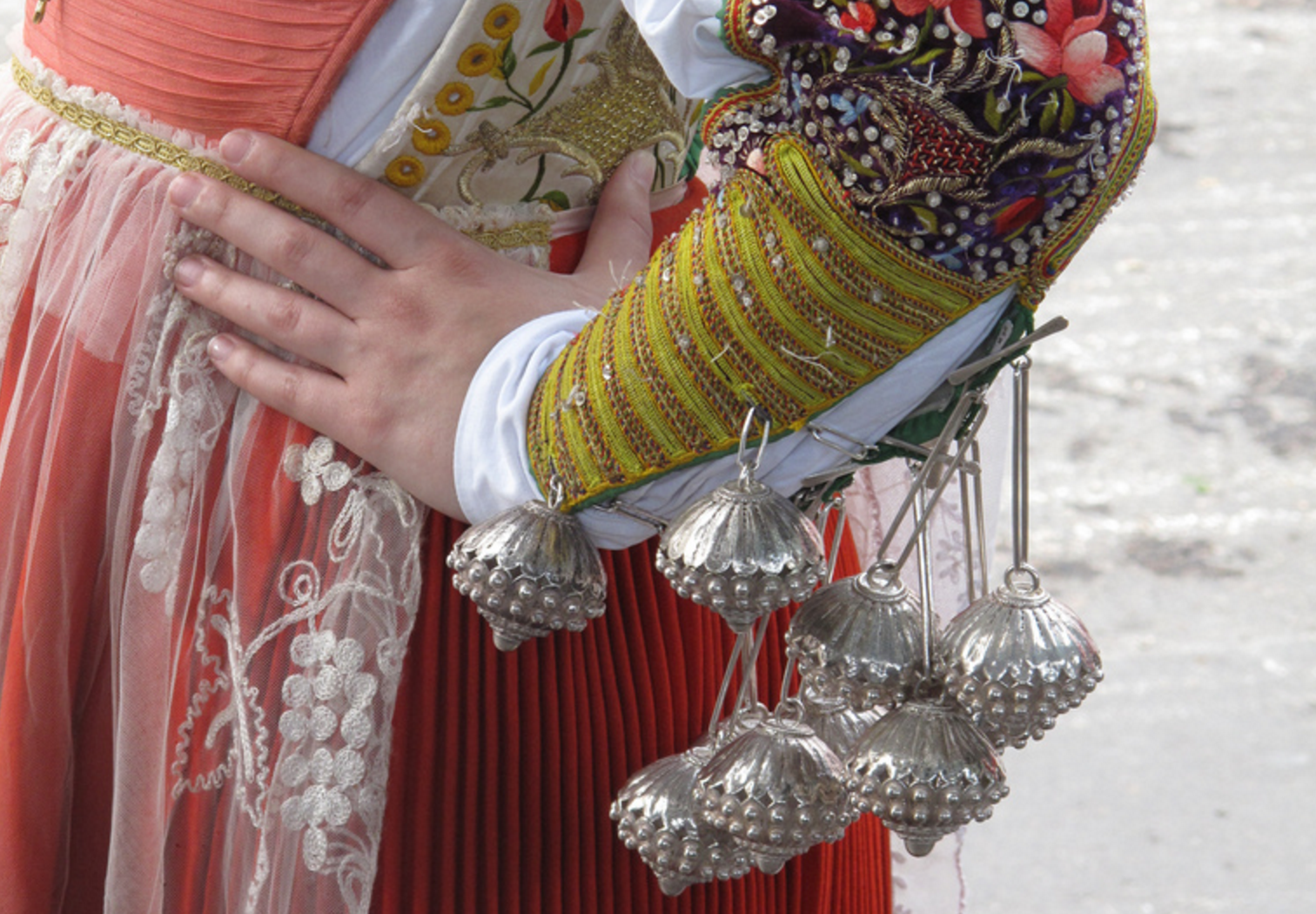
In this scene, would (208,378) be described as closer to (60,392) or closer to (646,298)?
(60,392)

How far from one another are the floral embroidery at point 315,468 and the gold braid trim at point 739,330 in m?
0.13

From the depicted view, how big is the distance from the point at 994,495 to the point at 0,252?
0.66 meters

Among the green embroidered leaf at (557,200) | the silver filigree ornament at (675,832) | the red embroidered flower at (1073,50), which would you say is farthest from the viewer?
the green embroidered leaf at (557,200)

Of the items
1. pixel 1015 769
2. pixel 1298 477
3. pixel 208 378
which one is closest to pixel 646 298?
pixel 208 378

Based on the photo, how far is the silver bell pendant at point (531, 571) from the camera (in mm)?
713

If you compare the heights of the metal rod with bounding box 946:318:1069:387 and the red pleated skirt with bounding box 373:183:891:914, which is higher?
the metal rod with bounding box 946:318:1069:387

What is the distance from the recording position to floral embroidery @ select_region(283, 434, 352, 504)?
81 centimetres

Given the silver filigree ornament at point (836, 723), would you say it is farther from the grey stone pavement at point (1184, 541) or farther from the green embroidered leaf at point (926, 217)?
the grey stone pavement at point (1184, 541)

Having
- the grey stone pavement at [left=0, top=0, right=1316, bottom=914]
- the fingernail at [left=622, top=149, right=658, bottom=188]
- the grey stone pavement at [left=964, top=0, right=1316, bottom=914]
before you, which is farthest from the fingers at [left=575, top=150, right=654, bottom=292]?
the grey stone pavement at [left=0, top=0, right=1316, bottom=914]

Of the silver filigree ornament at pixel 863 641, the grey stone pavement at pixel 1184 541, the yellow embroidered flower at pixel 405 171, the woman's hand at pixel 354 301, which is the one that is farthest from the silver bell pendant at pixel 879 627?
the grey stone pavement at pixel 1184 541

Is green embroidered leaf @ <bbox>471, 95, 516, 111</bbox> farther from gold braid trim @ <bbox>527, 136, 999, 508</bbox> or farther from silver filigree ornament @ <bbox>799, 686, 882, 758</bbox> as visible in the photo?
silver filigree ornament @ <bbox>799, 686, 882, 758</bbox>

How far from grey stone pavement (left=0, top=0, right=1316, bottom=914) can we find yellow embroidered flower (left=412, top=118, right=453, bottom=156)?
149 centimetres

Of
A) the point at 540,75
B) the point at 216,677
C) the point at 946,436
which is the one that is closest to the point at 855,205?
the point at 946,436

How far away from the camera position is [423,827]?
833 millimetres
